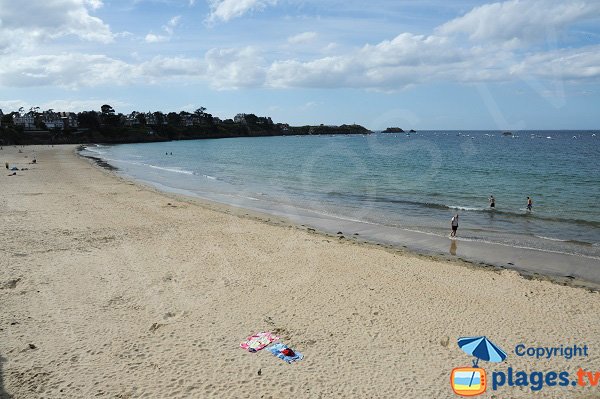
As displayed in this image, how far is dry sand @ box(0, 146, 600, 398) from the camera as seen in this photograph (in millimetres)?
7727

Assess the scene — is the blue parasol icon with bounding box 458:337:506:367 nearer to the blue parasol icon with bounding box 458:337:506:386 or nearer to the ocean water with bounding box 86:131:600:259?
the blue parasol icon with bounding box 458:337:506:386

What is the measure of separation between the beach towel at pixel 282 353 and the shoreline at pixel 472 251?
9.15 m

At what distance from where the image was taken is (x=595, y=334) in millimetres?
9719

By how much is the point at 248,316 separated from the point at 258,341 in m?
1.35

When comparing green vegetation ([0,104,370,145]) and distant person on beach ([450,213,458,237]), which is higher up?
green vegetation ([0,104,370,145])

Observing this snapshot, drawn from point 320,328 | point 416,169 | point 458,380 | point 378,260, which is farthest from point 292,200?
point 416,169

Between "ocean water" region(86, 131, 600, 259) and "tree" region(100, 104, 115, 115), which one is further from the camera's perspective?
"tree" region(100, 104, 115, 115)

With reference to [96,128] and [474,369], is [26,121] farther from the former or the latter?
[474,369]

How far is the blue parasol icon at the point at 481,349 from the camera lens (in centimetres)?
862

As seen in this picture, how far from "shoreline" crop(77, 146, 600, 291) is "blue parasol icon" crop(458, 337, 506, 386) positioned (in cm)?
605

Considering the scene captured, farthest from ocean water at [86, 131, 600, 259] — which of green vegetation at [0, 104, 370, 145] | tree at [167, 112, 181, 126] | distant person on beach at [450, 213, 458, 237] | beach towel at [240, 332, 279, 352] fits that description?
tree at [167, 112, 181, 126]

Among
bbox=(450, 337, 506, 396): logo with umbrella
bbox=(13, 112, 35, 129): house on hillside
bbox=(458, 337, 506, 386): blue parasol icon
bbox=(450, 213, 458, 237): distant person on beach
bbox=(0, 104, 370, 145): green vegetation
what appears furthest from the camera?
bbox=(13, 112, 35, 129): house on hillside

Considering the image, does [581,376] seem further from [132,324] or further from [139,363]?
[132,324]

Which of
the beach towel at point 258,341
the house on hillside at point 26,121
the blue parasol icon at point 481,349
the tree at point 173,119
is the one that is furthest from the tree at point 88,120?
the blue parasol icon at point 481,349
